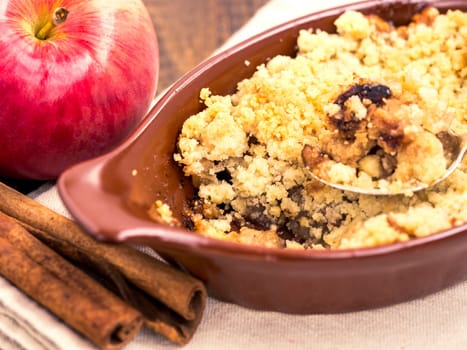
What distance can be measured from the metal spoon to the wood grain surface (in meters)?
A: 0.92

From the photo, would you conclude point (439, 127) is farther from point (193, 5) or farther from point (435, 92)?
point (193, 5)

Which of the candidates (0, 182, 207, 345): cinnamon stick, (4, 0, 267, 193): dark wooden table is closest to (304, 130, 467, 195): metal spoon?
(0, 182, 207, 345): cinnamon stick

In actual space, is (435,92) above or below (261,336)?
above

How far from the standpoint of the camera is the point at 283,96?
4.11ft

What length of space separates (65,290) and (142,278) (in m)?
0.12

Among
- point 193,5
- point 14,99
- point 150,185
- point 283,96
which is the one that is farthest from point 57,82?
point 193,5

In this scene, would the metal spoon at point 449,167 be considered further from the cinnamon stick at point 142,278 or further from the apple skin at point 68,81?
the apple skin at point 68,81

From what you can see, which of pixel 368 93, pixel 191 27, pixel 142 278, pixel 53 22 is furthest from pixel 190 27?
pixel 142 278

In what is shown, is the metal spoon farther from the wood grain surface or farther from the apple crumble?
the wood grain surface

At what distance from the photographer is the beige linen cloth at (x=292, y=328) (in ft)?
3.71

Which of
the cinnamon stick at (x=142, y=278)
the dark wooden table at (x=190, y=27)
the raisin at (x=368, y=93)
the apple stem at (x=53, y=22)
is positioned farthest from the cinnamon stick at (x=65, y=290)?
the dark wooden table at (x=190, y=27)

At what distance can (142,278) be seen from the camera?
1132 mm

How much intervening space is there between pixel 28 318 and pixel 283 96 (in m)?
0.54

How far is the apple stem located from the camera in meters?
1.31
